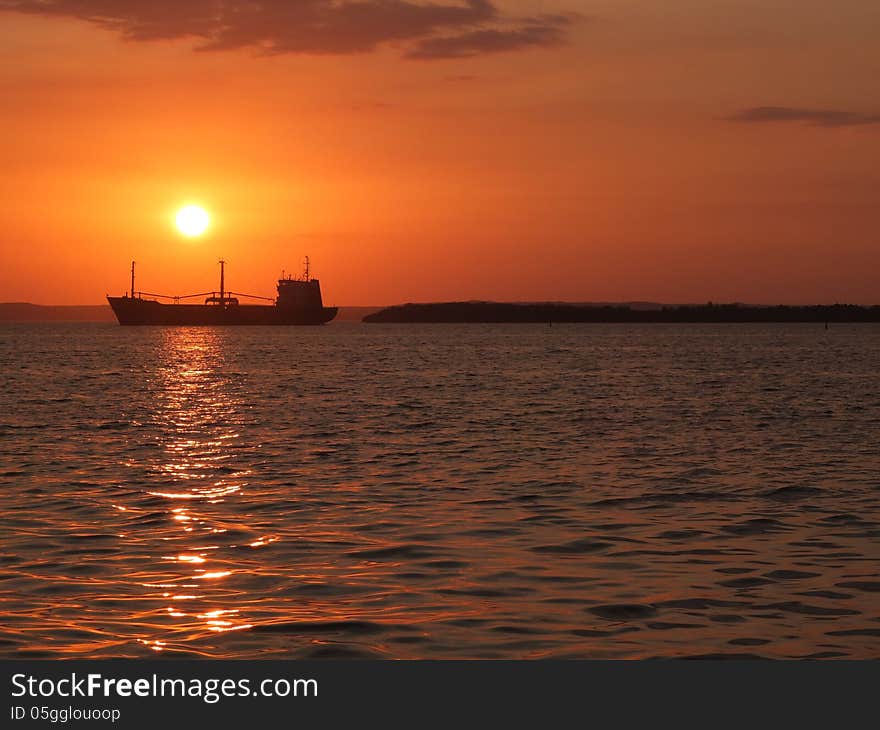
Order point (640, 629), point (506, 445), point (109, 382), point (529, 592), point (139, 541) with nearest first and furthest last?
point (640, 629) < point (529, 592) < point (139, 541) < point (506, 445) < point (109, 382)

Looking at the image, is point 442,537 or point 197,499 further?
point 197,499

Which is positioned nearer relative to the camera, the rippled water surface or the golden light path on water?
the rippled water surface

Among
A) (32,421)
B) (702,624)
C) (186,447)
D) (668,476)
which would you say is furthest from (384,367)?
(702,624)

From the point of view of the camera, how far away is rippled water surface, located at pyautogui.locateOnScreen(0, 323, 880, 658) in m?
11.7

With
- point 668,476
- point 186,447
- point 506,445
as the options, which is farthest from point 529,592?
point 186,447

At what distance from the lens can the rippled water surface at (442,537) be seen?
38.4ft

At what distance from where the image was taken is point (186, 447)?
1252 inches

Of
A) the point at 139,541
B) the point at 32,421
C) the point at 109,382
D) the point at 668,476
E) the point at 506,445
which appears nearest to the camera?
the point at 139,541

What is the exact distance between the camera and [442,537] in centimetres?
1705

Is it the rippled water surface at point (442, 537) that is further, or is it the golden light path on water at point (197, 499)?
the golden light path on water at point (197, 499)

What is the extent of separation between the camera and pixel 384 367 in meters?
94.8

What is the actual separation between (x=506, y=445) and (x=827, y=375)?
50161 mm

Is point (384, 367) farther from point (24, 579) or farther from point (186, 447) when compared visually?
point (24, 579)

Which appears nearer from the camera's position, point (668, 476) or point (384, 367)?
point (668, 476)
